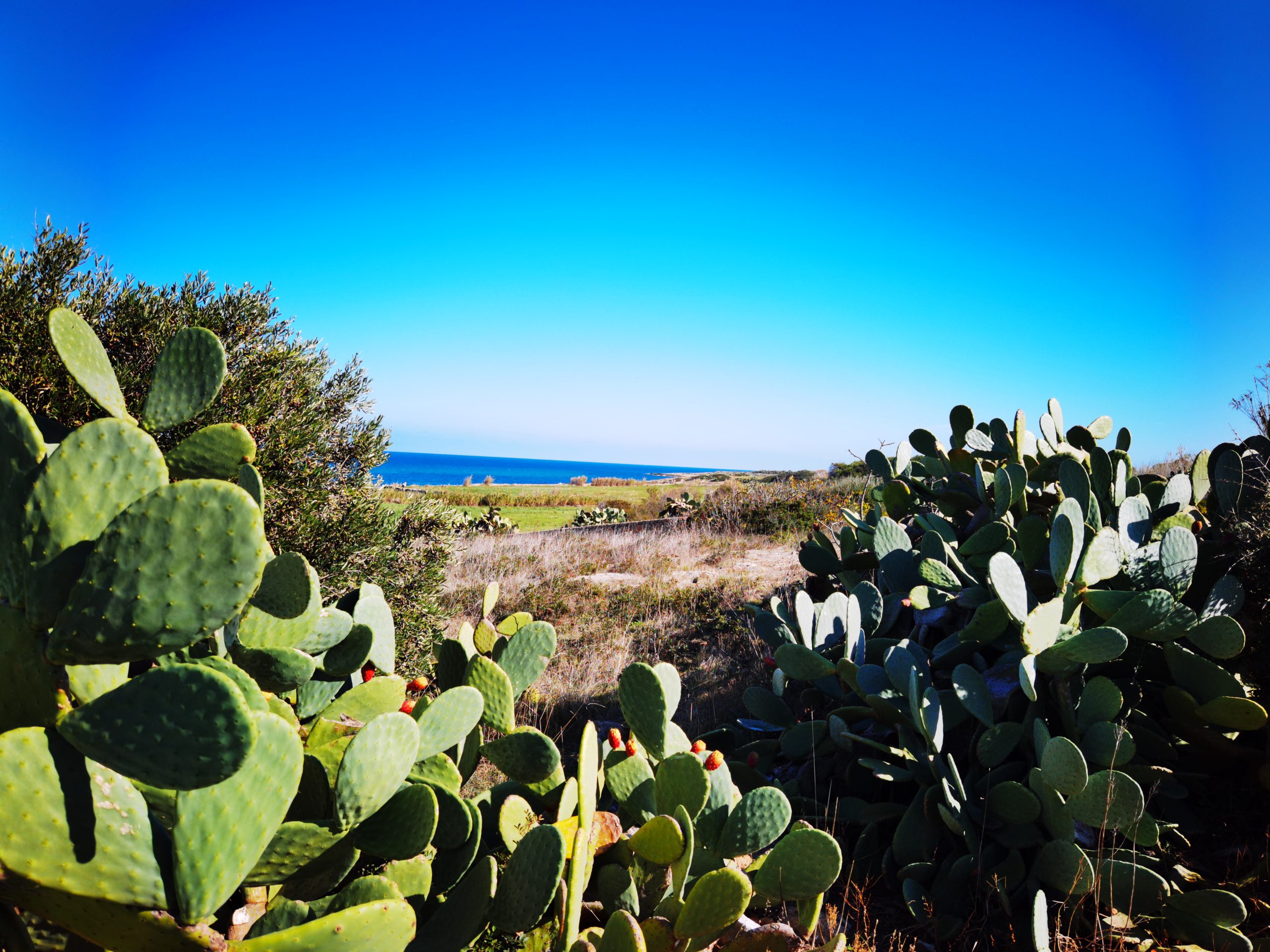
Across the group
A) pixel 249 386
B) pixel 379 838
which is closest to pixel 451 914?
pixel 379 838

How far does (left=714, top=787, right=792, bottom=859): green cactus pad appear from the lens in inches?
71.1

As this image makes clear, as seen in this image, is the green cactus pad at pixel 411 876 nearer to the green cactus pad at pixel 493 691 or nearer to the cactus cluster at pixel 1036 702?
the green cactus pad at pixel 493 691

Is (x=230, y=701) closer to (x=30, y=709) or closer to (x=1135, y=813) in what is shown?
(x=30, y=709)

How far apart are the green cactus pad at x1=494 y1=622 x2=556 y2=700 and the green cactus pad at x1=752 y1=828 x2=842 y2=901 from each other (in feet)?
2.71

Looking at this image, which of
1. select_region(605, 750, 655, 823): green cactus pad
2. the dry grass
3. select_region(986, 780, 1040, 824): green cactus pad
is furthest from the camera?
the dry grass

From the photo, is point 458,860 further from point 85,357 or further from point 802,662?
→ point 802,662

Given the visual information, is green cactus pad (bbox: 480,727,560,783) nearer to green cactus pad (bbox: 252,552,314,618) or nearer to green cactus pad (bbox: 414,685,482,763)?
green cactus pad (bbox: 414,685,482,763)

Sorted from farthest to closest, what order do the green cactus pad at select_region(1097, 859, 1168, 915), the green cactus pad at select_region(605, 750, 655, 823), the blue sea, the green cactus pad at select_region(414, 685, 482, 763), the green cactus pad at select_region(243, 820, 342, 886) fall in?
the blue sea, the green cactus pad at select_region(1097, 859, 1168, 915), the green cactus pad at select_region(605, 750, 655, 823), the green cactus pad at select_region(414, 685, 482, 763), the green cactus pad at select_region(243, 820, 342, 886)

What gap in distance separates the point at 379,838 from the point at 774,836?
1003 millimetres

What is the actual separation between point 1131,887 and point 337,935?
277 cm

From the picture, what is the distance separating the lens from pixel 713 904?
1538 mm

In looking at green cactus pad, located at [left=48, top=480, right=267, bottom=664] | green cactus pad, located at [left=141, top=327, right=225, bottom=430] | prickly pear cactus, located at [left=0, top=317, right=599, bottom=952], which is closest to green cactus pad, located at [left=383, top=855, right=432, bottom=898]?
prickly pear cactus, located at [left=0, top=317, right=599, bottom=952]

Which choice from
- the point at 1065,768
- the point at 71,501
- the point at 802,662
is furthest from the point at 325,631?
the point at 1065,768

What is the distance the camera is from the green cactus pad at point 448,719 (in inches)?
62.1
